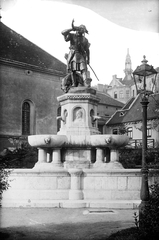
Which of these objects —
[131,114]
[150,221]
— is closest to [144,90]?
[150,221]

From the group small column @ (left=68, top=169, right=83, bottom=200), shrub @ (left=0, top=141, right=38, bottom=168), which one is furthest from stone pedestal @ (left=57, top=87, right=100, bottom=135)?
shrub @ (left=0, top=141, right=38, bottom=168)

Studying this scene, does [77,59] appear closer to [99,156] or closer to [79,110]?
[79,110]

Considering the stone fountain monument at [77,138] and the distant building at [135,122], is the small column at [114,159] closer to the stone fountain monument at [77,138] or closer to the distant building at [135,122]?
the stone fountain monument at [77,138]

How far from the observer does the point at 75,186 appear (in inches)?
391

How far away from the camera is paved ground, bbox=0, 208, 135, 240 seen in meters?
6.35

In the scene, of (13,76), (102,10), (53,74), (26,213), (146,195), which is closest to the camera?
(146,195)

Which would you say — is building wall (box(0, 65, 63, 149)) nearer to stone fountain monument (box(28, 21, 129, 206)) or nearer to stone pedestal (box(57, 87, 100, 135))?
stone fountain monument (box(28, 21, 129, 206))

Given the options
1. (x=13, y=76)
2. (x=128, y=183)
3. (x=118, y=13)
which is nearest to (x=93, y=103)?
(x=128, y=183)

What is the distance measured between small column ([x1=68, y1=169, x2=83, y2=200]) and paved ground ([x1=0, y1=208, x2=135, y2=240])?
2.77ft

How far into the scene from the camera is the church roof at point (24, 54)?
30.2 m

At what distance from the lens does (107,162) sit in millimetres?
11609

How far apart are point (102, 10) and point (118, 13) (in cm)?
40

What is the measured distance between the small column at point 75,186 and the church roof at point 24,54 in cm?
2162

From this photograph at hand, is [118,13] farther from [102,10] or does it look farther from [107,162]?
[107,162]
